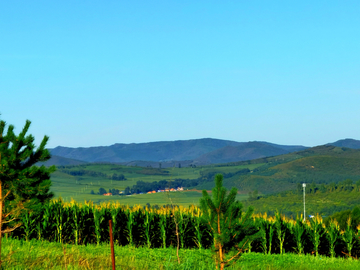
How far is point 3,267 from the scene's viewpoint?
903 cm

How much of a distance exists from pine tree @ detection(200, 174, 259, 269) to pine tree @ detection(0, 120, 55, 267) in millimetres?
4264

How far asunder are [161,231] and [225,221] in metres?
8.09

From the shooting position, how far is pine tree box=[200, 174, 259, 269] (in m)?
6.89

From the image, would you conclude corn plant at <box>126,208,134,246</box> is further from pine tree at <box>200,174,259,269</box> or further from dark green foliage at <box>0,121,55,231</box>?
pine tree at <box>200,174,259,269</box>

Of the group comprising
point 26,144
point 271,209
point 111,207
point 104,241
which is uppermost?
point 26,144

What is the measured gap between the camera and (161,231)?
48.3ft

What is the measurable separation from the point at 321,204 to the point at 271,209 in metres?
12.6

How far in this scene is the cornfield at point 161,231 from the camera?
575 inches

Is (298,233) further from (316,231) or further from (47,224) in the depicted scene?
(47,224)

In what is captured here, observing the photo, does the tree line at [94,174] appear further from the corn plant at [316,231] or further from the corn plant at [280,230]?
the corn plant at [316,231]

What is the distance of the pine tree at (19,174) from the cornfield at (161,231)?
16.9ft

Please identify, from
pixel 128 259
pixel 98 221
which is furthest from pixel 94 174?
pixel 128 259

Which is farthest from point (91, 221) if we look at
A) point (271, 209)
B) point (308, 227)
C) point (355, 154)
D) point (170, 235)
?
point (355, 154)

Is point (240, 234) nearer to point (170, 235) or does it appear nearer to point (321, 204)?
point (170, 235)
